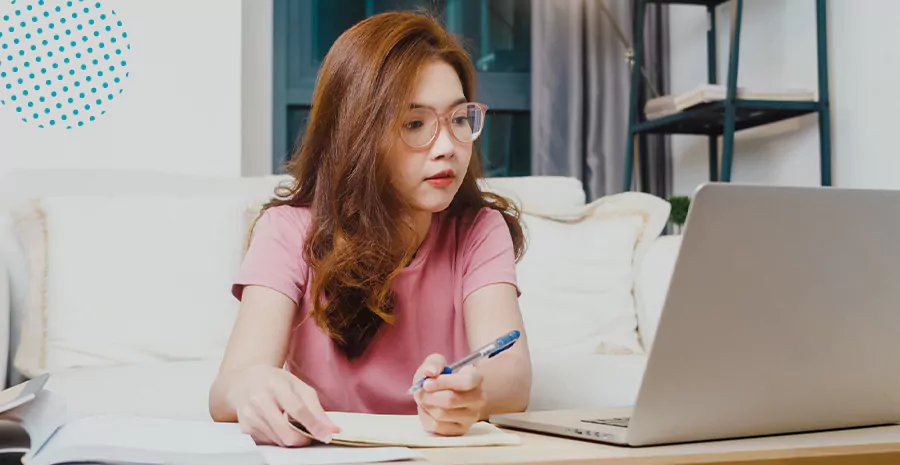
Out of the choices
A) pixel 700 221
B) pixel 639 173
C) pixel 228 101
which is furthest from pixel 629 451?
pixel 639 173

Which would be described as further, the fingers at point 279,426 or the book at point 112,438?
the fingers at point 279,426

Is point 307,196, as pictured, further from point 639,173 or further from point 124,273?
point 639,173

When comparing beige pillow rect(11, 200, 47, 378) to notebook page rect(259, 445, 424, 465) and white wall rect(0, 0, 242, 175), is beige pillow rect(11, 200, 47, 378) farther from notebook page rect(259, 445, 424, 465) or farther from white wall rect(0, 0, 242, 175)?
notebook page rect(259, 445, 424, 465)

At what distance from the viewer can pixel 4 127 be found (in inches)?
99.4

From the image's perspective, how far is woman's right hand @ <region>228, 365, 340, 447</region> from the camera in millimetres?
671

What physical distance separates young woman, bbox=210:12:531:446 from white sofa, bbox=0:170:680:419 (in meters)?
0.48

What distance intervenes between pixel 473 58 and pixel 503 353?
239 cm

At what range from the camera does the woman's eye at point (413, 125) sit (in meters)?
1.08

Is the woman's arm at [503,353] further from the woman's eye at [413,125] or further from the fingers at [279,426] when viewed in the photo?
the fingers at [279,426]

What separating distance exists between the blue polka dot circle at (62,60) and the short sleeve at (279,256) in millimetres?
1633

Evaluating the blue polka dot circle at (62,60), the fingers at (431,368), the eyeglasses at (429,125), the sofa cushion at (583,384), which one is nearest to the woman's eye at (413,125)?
the eyeglasses at (429,125)

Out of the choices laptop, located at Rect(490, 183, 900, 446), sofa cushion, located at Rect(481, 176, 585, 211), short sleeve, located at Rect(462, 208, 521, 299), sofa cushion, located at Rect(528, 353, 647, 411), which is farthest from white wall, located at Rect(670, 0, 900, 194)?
laptop, located at Rect(490, 183, 900, 446)

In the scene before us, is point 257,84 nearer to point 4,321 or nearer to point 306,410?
point 4,321

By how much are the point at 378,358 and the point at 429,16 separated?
45 cm
